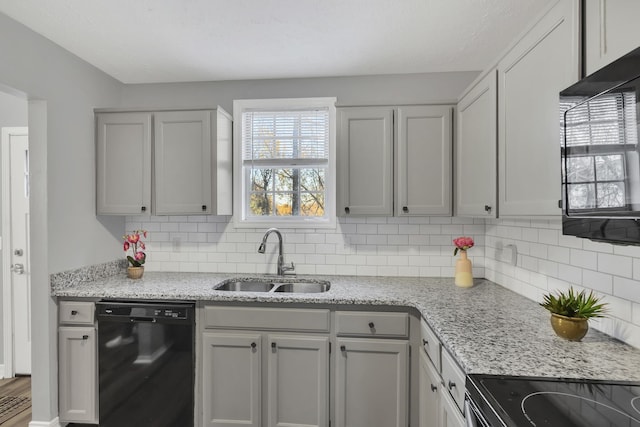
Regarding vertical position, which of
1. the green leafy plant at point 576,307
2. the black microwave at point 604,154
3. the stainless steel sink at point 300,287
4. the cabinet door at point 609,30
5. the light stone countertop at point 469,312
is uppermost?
the cabinet door at point 609,30

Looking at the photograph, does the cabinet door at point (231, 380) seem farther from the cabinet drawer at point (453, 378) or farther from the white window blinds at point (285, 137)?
the white window blinds at point (285, 137)

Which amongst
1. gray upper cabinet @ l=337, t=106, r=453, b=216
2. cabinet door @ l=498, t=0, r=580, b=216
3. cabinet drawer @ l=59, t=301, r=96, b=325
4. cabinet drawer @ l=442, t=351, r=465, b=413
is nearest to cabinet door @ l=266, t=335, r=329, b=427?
cabinet drawer @ l=442, t=351, r=465, b=413

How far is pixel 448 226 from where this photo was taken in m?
2.68

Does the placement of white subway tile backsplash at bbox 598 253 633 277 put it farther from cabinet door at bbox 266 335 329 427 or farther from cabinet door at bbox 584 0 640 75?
cabinet door at bbox 266 335 329 427

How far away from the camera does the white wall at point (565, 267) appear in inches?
53.2

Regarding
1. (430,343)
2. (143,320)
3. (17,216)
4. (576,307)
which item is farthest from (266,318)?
(17,216)

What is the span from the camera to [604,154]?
88 cm

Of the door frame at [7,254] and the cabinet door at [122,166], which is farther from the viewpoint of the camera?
the door frame at [7,254]

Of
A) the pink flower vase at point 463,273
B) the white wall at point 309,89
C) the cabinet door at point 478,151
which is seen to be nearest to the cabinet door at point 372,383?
the pink flower vase at point 463,273

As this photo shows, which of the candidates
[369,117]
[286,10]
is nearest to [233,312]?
[369,117]

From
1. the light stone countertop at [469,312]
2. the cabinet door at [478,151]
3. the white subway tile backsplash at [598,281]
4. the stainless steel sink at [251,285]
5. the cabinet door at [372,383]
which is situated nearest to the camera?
the light stone countertop at [469,312]

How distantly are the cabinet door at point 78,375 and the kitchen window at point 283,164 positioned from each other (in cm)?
128

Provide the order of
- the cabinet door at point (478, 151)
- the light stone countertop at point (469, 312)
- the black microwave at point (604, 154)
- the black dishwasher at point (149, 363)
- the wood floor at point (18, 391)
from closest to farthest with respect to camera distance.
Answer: the black microwave at point (604, 154) → the light stone countertop at point (469, 312) → the cabinet door at point (478, 151) → the black dishwasher at point (149, 363) → the wood floor at point (18, 391)

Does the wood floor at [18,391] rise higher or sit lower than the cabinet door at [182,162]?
lower
